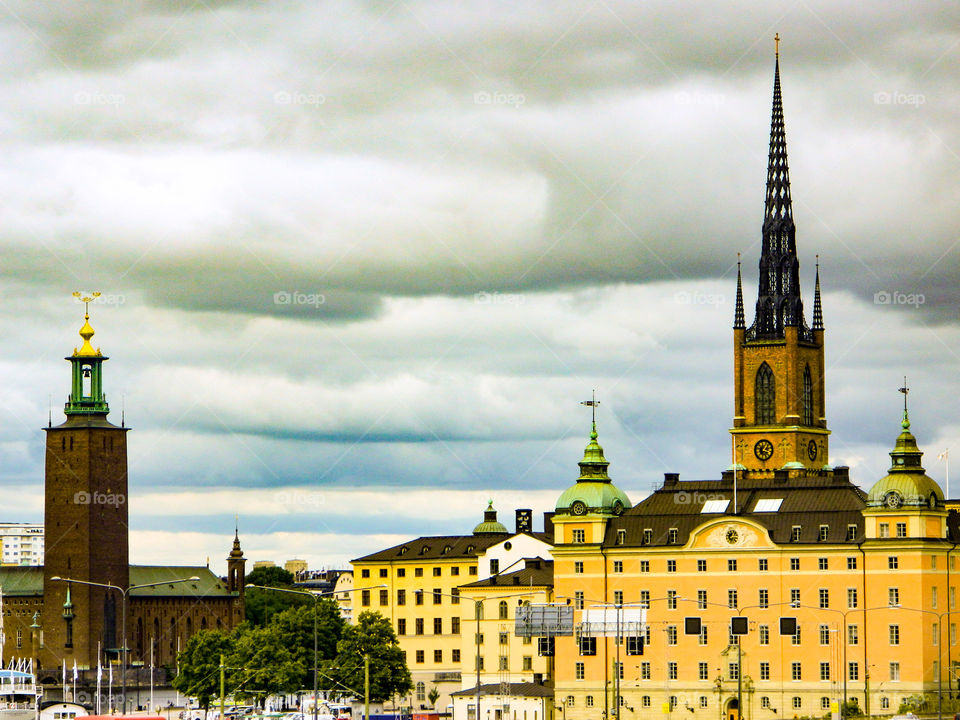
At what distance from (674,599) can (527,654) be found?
83.3ft

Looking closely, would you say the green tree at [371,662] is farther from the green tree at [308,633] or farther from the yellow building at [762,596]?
the yellow building at [762,596]

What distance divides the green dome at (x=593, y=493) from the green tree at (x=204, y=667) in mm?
32997

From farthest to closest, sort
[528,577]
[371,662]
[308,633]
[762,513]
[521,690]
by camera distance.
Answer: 1. [528,577]
2. [308,633]
3. [371,662]
4. [521,690]
5. [762,513]

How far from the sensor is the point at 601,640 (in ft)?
557

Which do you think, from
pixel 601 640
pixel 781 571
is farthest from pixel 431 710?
pixel 781 571

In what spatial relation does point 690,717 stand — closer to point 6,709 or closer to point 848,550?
point 848,550

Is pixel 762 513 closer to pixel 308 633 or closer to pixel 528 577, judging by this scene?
pixel 528 577

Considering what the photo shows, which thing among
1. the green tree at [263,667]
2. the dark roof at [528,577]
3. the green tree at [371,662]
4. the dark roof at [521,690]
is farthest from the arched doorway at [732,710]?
the green tree at [263,667]

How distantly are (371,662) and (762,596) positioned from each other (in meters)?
30.4

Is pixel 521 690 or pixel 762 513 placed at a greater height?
pixel 762 513

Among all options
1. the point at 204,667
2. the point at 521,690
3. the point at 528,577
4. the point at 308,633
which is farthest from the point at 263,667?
the point at 528,577

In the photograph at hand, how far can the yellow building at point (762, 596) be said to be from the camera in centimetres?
15925

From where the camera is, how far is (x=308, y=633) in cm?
17562

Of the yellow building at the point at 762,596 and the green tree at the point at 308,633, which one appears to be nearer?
the yellow building at the point at 762,596
